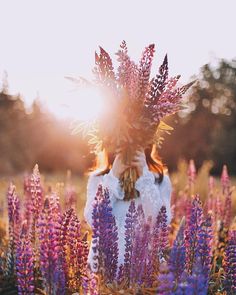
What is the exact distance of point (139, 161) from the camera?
5.68 metres

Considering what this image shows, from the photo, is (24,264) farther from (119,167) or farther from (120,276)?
(119,167)

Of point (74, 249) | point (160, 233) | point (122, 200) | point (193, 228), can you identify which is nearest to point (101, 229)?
point (193, 228)

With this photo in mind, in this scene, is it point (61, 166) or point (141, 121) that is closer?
point (141, 121)

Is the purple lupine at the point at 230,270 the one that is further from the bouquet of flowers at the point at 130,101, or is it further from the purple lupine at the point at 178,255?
the bouquet of flowers at the point at 130,101

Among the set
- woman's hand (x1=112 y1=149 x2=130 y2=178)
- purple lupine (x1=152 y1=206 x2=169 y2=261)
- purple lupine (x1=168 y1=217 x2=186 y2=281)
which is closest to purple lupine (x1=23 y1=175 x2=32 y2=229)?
woman's hand (x1=112 y1=149 x2=130 y2=178)

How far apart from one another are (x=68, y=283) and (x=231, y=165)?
30726 mm

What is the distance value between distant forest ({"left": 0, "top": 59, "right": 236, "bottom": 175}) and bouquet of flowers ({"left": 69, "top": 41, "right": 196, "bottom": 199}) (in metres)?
22.6

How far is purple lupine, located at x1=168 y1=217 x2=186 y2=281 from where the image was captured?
3.50m

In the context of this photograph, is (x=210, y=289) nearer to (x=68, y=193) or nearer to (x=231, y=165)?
(x=68, y=193)

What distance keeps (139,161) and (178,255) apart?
2147mm

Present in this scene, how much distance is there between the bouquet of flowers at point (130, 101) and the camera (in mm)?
5438

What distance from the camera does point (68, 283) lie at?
16.2 feet

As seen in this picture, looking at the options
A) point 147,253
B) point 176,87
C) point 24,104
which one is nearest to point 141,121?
point 176,87

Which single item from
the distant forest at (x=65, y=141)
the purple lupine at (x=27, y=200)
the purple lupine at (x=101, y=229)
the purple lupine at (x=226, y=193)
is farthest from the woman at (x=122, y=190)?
the distant forest at (x=65, y=141)
